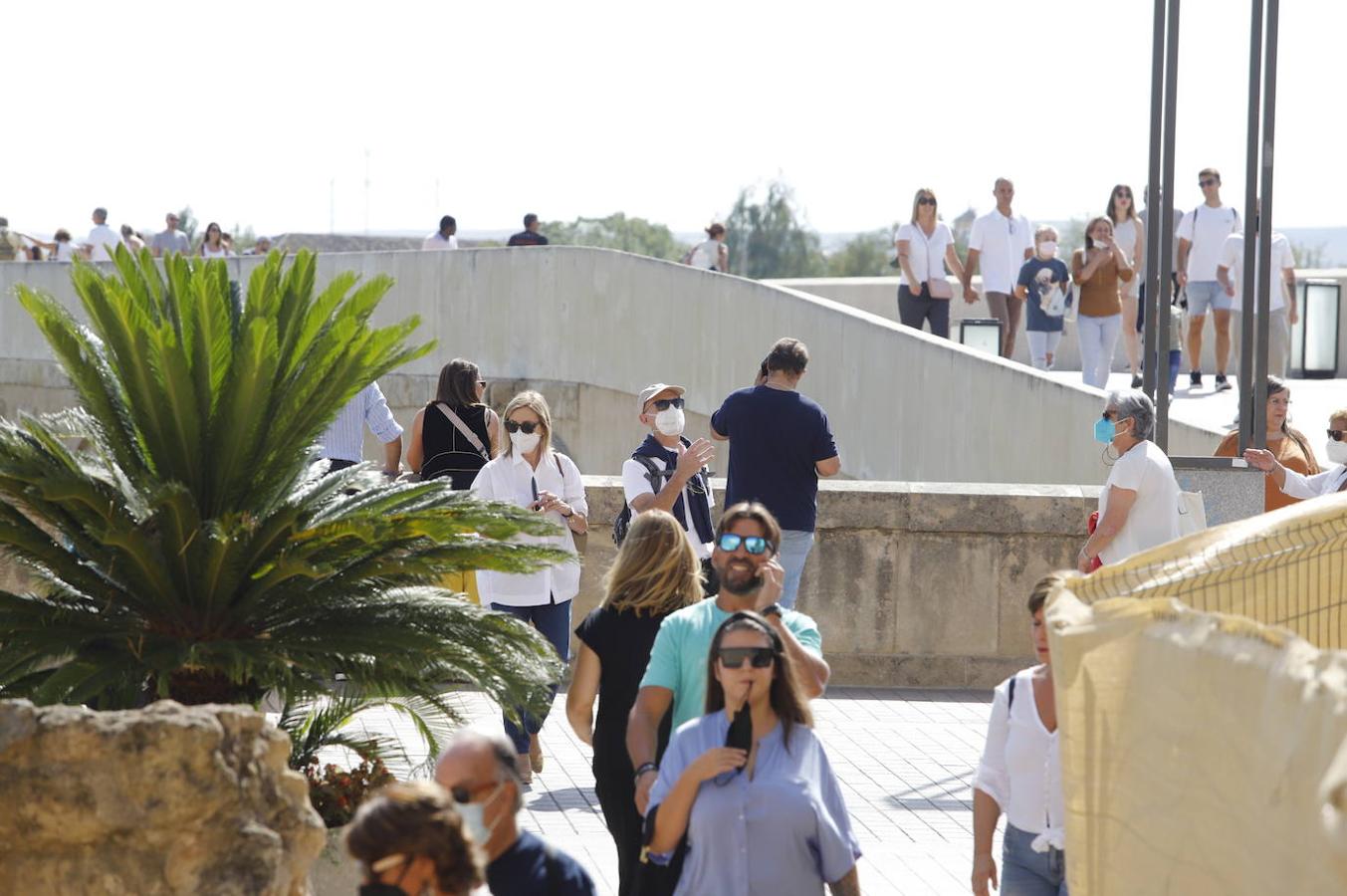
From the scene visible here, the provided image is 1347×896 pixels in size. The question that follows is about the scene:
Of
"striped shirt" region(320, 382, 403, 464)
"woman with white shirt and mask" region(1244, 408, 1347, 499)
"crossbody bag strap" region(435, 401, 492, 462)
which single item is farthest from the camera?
"striped shirt" region(320, 382, 403, 464)

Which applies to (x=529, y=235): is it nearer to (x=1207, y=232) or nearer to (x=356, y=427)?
(x=1207, y=232)

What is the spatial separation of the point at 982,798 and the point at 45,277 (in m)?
27.4

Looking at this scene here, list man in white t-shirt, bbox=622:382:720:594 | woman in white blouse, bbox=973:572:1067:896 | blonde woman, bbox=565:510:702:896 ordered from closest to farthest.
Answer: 1. woman in white blouse, bbox=973:572:1067:896
2. blonde woman, bbox=565:510:702:896
3. man in white t-shirt, bbox=622:382:720:594

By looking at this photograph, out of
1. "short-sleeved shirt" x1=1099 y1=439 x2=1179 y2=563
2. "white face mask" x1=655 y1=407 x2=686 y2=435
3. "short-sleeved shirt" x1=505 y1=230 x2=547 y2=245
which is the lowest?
"short-sleeved shirt" x1=1099 y1=439 x2=1179 y2=563

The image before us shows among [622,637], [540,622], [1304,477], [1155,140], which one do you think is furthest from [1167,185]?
[622,637]

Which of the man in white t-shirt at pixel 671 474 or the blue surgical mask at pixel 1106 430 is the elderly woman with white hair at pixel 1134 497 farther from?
the man in white t-shirt at pixel 671 474

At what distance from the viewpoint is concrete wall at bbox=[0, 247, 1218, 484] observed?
16109 mm

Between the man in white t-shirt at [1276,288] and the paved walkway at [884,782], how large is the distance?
6.76 meters

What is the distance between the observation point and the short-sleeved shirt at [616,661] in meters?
6.30

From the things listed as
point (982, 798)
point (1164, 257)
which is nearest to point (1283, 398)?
point (1164, 257)

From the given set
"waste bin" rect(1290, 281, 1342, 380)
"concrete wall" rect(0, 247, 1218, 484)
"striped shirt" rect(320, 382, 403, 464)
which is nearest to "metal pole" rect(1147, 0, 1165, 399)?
"concrete wall" rect(0, 247, 1218, 484)

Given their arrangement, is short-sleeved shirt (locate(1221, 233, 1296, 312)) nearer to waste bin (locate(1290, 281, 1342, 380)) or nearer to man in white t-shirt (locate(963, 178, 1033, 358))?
man in white t-shirt (locate(963, 178, 1033, 358))

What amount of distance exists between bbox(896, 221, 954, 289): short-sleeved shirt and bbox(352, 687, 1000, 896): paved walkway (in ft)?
24.2

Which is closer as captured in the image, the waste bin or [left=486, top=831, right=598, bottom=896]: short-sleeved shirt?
[left=486, top=831, right=598, bottom=896]: short-sleeved shirt
